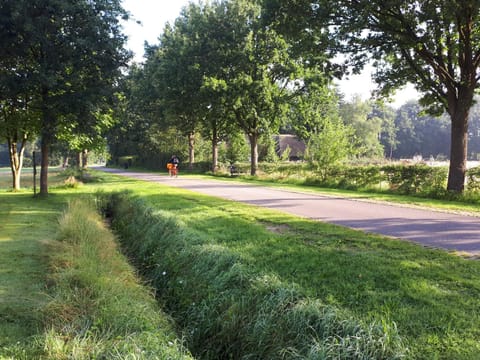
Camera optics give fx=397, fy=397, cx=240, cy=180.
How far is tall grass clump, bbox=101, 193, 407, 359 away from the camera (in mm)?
3871

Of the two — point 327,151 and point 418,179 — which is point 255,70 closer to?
point 327,151

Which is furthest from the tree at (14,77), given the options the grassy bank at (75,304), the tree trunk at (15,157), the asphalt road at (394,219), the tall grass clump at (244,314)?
the tall grass clump at (244,314)

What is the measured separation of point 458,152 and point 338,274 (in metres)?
13.4

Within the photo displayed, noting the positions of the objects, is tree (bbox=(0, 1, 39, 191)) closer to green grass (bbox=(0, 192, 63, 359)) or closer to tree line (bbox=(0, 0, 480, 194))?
tree line (bbox=(0, 0, 480, 194))

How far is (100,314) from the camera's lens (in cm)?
497

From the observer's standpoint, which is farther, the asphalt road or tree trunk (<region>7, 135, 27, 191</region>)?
tree trunk (<region>7, 135, 27, 191</region>)

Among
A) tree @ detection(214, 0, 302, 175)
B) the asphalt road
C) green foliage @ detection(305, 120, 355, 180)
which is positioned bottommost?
the asphalt road

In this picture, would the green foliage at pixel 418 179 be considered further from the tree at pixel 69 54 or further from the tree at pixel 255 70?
the tree at pixel 255 70

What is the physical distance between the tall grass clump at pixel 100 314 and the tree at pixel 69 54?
9.92 meters

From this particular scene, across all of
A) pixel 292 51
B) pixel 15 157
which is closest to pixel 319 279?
pixel 292 51

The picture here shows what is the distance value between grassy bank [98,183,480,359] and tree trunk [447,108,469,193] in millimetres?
9528

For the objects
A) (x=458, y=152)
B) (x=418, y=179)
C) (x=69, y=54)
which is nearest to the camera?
(x=69, y=54)

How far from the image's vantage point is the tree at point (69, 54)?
15297mm

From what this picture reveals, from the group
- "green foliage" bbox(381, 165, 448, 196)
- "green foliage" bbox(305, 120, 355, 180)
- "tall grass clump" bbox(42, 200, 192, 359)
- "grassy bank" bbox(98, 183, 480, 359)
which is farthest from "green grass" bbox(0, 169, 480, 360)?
"green foliage" bbox(305, 120, 355, 180)
